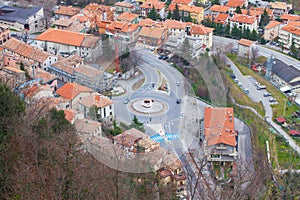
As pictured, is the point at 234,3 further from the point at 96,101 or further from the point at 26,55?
the point at 96,101

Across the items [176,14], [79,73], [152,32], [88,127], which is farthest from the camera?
[176,14]

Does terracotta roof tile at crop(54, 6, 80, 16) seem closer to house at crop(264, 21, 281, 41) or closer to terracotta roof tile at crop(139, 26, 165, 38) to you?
terracotta roof tile at crop(139, 26, 165, 38)

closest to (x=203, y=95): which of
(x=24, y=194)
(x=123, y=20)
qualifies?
(x=123, y=20)

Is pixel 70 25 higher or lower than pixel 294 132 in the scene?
higher

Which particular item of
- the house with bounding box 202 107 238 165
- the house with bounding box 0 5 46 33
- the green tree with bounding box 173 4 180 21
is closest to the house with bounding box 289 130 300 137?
the house with bounding box 202 107 238 165

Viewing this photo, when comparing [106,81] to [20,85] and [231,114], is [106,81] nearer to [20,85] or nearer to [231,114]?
[20,85]

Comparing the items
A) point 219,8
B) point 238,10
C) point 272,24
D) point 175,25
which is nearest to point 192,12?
point 219,8
